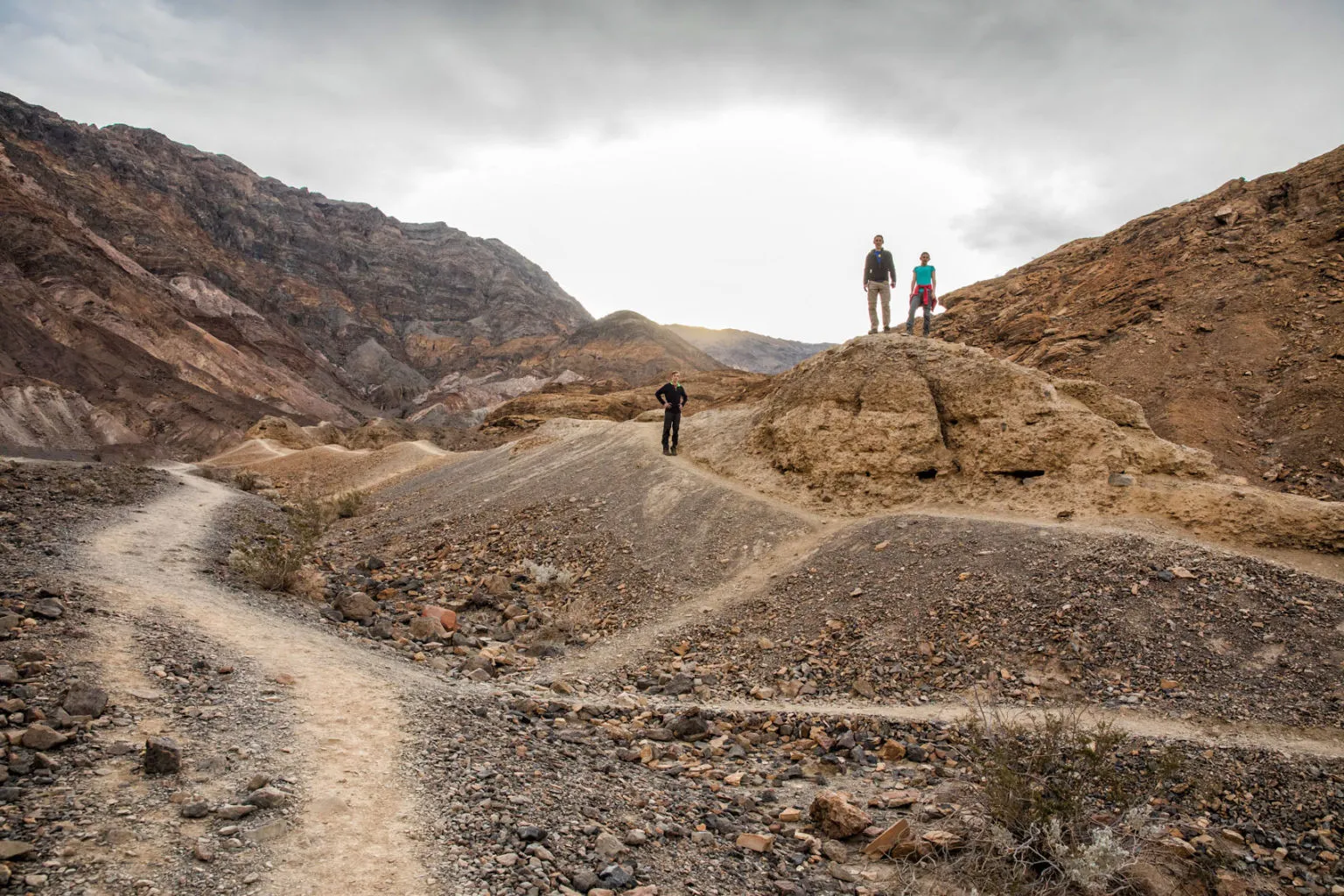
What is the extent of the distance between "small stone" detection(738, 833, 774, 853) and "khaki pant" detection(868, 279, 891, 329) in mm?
10621

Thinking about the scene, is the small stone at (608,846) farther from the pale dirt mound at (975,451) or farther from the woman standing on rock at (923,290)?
the woman standing on rock at (923,290)

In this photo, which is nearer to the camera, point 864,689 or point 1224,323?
point 864,689

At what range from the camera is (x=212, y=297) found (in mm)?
73312

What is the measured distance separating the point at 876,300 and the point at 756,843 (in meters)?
10.9

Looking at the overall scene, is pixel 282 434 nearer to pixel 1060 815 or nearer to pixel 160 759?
pixel 160 759

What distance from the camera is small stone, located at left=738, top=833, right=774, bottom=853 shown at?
14.3ft

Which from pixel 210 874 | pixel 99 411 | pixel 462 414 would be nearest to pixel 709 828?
pixel 210 874

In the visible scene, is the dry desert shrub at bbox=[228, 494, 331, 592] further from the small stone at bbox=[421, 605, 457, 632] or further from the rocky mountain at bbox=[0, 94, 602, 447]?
the rocky mountain at bbox=[0, 94, 602, 447]

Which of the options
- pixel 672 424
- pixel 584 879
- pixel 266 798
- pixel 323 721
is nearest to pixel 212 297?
pixel 672 424

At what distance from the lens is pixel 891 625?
8.06 m

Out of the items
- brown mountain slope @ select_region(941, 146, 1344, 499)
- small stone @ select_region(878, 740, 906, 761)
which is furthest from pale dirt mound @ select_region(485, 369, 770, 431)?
small stone @ select_region(878, 740, 906, 761)

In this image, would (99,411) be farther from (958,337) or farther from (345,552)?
(958,337)

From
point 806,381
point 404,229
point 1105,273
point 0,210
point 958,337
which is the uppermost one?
point 404,229

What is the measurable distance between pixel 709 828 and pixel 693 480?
8.97m
